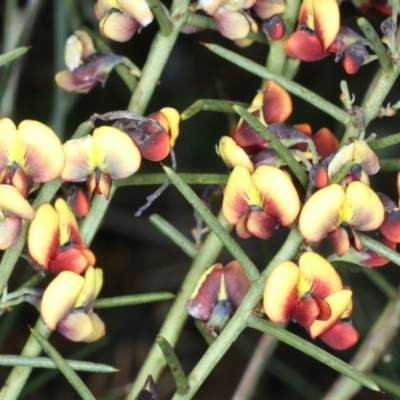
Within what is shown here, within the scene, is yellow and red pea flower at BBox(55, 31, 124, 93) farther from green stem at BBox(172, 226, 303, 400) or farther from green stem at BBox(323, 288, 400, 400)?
green stem at BBox(323, 288, 400, 400)

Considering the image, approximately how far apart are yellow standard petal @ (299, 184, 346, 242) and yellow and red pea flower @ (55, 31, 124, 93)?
0.28 meters

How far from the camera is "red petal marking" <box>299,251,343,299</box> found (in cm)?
61

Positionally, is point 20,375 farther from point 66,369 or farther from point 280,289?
point 280,289

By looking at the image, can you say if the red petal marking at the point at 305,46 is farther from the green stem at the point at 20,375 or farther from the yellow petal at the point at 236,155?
the green stem at the point at 20,375

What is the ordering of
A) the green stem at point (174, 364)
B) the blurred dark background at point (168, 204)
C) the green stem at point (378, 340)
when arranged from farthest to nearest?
the blurred dark background at point (168, 204), the green stem at point (378, 340), the green stem at point (174, 364)

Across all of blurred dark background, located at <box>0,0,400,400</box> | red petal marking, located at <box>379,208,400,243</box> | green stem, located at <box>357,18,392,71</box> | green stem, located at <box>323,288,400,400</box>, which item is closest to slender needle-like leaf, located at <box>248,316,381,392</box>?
red petal marking, located at <box>379,208,400,243</box>

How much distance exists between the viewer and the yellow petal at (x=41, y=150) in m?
0.63

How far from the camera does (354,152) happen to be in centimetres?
63

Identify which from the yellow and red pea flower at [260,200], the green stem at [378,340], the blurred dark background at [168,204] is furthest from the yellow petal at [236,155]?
the blurred dark background at [168,204]

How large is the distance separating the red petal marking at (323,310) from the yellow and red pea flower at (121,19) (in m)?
0.29

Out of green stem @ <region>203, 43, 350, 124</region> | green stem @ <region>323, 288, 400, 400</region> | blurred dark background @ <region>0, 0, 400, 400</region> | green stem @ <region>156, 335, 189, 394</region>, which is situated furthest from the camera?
blurred dark background @ <region>0, 0, 400, 400</region>

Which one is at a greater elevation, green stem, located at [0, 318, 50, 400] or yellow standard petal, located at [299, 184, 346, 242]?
yellow standard petal, located at [299, 184, 346, 242]

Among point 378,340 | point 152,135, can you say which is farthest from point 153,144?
point 378,340

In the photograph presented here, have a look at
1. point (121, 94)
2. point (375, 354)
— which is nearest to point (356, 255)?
point (375, 354)
